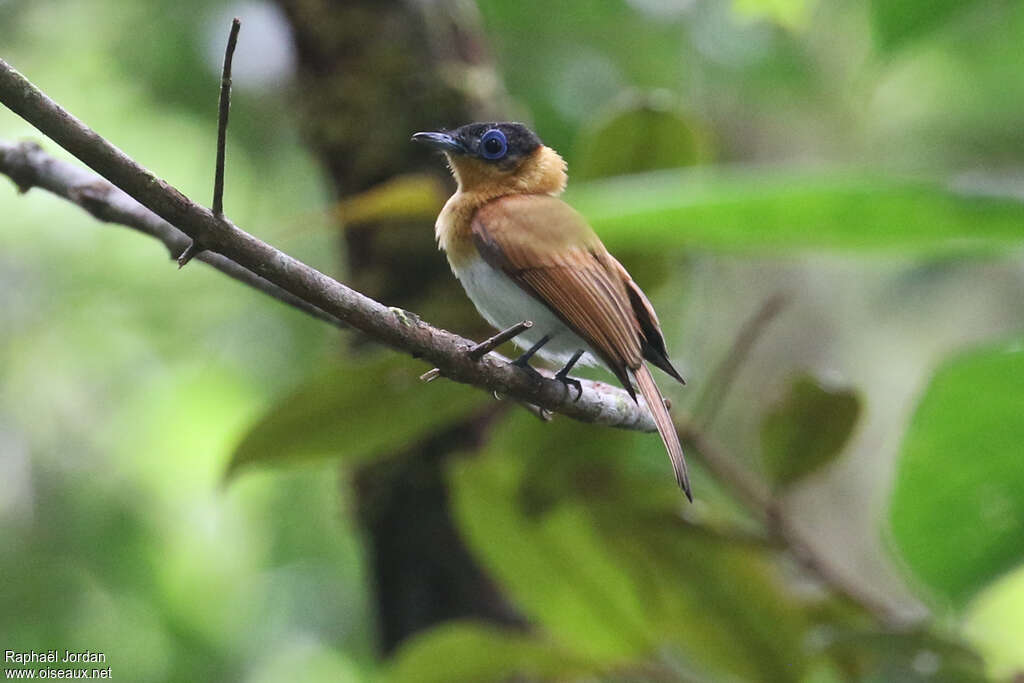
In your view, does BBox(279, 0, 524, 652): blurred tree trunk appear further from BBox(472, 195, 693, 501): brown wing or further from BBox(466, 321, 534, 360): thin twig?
BBox(466, 321, 534, 360): thin twig

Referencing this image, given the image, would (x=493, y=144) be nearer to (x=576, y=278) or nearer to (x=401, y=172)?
(x=576, y=278)

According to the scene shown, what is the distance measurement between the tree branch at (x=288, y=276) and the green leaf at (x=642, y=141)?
1.23m

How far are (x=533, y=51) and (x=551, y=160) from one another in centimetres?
405

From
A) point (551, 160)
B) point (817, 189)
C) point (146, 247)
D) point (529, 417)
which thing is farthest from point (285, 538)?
point (817, 189)

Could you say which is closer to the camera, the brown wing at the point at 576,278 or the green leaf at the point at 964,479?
the brown wing at the point at 576,278

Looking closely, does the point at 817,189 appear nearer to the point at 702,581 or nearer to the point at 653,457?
the point at 702,581

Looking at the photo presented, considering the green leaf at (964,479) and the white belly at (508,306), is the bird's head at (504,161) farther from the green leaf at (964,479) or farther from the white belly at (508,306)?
the green leaf at (964,479)

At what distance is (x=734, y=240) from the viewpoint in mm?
2299

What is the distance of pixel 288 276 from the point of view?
146cm

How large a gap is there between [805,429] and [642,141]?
2.94ft

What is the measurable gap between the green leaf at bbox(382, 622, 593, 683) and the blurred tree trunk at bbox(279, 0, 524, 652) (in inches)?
30.0

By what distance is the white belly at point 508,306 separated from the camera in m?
2.23

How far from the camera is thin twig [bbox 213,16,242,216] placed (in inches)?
52.9

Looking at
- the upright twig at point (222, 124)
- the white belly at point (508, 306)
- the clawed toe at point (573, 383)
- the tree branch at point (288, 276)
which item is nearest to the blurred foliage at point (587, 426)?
the white belly at point (508, 306)
